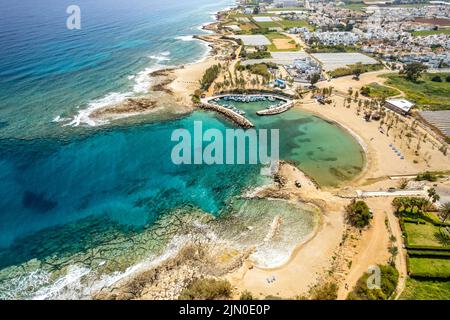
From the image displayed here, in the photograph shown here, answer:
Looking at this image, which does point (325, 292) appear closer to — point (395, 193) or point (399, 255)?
point (399, 255)

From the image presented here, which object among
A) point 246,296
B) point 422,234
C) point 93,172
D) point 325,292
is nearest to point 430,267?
point 422,234

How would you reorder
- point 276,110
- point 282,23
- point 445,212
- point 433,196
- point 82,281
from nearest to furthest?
point 82,281
point 445,212
point 433,196
point 276,110
point 282,23

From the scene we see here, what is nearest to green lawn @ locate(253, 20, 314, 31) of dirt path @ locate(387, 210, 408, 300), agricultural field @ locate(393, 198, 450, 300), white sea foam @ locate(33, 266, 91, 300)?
agricultural field @ locate(393, 198, 450, 300)

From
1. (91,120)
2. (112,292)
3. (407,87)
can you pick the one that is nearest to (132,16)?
(91,120)

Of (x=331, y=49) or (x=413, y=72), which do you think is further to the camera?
(x=331, y=49)

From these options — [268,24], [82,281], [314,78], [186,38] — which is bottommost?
[82,281]

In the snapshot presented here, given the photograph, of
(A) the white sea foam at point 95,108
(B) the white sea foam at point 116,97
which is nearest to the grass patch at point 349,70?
(B) the white sea foam at point 116,97

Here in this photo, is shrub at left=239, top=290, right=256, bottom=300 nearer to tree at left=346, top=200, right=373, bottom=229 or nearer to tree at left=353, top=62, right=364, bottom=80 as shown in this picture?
tree at left=346, top=200, right=373, bottom=229
